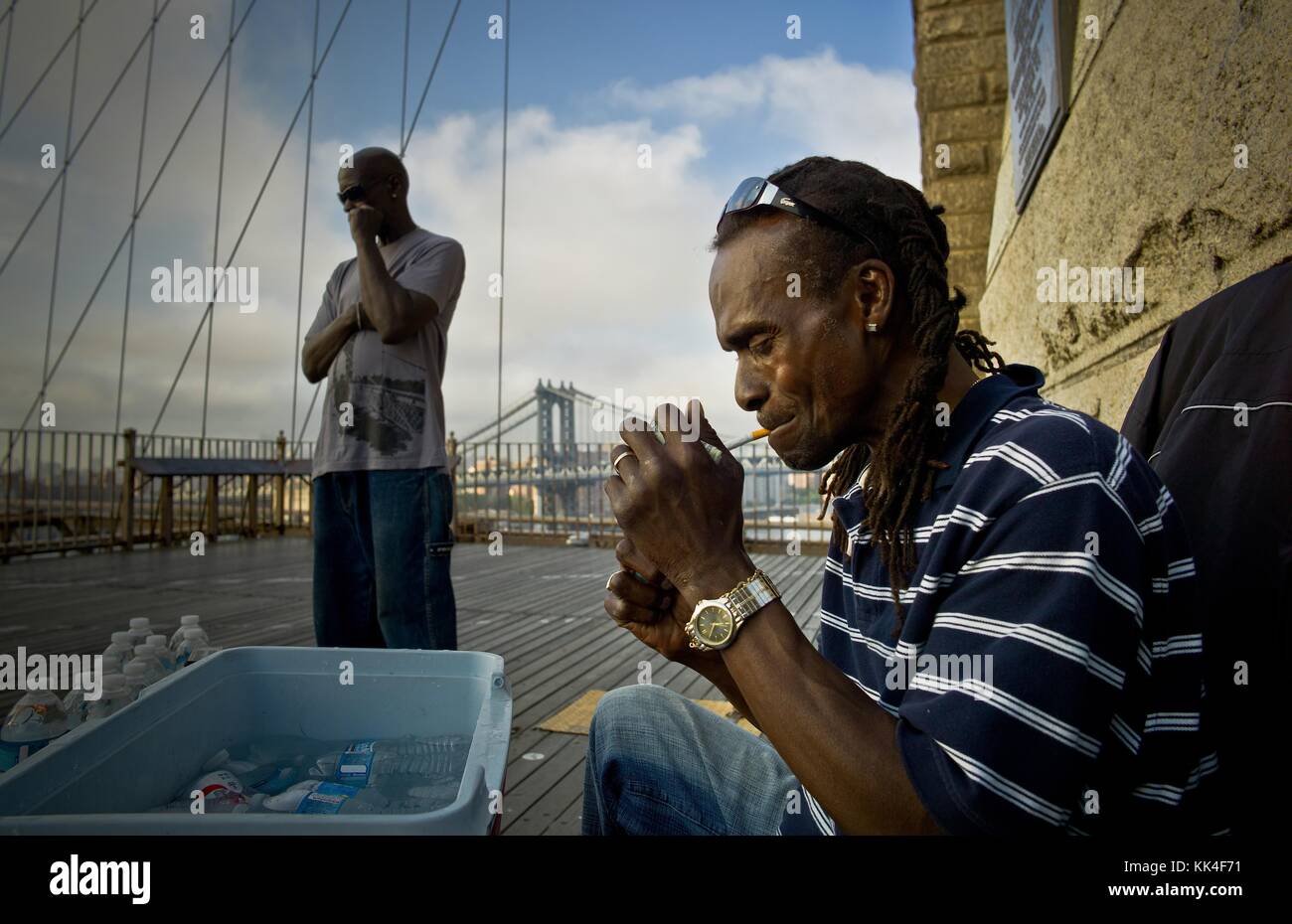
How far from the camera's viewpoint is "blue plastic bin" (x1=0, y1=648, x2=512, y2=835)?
65 cm

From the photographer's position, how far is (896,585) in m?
0.76

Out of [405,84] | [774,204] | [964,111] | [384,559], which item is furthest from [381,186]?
[405,84]

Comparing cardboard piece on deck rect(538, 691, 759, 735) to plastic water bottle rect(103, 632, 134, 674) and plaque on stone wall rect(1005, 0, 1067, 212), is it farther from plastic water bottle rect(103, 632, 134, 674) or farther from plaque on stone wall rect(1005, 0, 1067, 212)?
plaque on stone wall rect(1005, 0, 1067, 212)

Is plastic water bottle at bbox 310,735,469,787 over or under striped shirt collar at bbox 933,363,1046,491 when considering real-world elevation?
under

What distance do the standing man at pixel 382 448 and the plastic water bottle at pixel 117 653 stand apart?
41 centimetres

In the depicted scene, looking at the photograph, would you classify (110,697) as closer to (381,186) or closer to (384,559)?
(384,559)

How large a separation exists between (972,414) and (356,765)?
1061 millimetres

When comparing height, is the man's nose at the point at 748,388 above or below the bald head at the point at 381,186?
below

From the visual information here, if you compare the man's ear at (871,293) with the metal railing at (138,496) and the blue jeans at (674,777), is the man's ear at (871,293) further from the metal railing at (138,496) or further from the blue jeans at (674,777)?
the metal railing at (138,496)

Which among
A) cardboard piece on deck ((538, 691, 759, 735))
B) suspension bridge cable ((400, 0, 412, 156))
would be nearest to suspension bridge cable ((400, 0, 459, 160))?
suspension bridge cable ((400, 0, 412, 156))

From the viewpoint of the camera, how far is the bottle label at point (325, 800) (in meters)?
0.95

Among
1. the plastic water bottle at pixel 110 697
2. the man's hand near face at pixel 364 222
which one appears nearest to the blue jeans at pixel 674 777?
the plastic water bottle at pixel 110 697

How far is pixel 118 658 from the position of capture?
1.49 m
